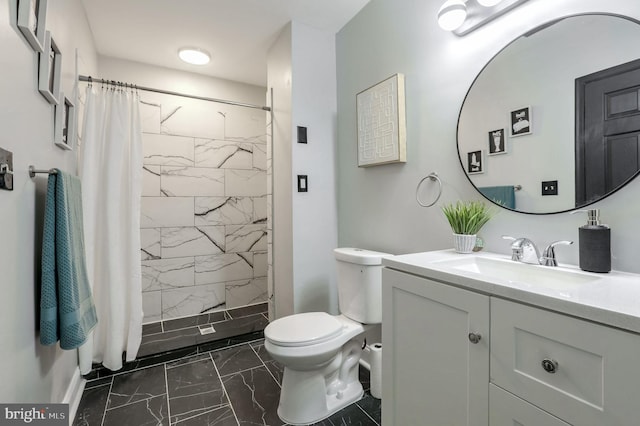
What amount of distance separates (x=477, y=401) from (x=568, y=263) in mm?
613

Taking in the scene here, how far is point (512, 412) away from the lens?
2.50 feet

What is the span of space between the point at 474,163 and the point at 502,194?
0.64 ft

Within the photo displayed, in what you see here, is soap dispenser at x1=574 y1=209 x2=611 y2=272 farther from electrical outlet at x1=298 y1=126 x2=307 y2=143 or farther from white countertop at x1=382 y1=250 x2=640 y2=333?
electrical outlet at x1=298 y1=126 x2=307 y2=143

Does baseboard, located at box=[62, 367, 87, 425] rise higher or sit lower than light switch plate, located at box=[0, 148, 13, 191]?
lower

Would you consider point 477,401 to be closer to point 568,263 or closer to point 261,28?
point 568,263

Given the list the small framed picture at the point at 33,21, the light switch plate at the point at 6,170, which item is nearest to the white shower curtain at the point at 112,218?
the small framed picture at the point at 33,21

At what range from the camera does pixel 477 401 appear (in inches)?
33.1

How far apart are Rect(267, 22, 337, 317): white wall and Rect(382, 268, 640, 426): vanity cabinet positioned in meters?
1.06

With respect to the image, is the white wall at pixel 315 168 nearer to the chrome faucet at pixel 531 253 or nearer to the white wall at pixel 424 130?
the white wall at pixel 424 130

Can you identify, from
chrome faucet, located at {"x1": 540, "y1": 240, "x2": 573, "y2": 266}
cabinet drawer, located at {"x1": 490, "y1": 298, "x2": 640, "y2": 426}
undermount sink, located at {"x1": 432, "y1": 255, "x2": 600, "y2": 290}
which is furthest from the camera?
chrome faucet, located at {"x1": 540, "y1": 240, "x2": 573, "y2": 266}

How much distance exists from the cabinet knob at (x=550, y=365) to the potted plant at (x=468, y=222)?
2.12 feet

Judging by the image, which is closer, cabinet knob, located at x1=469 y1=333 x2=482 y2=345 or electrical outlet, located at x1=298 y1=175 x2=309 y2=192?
cabinet knob, located at x1=469 y1=333 x2=482 y2=345

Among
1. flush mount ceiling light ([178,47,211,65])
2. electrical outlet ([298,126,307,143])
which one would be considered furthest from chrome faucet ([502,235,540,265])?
flush mount ceiling light ([178,47,211,65])

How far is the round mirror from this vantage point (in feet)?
3.12
